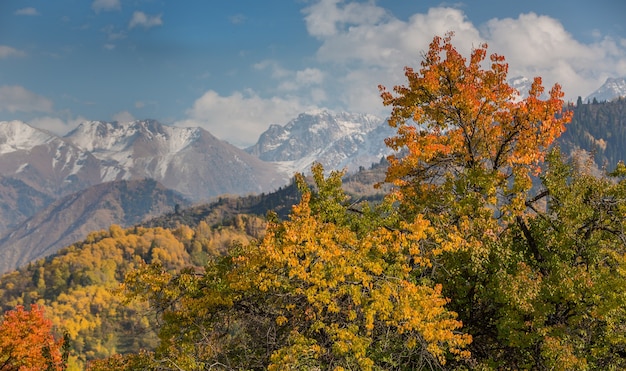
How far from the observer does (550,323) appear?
69.4ft

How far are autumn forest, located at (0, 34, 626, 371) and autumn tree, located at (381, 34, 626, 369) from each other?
0.08m

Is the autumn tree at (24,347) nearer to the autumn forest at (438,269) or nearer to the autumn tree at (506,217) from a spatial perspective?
the autumn forest at (438,269)

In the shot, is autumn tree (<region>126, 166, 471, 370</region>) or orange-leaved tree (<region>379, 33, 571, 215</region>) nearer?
autumn tree (<region>126, 166, 471, 370</region>)

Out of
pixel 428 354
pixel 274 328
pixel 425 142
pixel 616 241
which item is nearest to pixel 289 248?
pixel 274 328

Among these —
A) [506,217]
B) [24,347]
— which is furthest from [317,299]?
[24,347]

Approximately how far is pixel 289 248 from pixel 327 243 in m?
1.43

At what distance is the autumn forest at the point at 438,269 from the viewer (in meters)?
17.6

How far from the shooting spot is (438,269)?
2344 cm

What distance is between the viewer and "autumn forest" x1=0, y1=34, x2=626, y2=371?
1762 centimetres

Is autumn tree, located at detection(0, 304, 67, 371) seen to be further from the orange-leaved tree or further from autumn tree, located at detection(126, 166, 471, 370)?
the orange-leaved tree

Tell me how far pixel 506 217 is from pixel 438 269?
14.2ft

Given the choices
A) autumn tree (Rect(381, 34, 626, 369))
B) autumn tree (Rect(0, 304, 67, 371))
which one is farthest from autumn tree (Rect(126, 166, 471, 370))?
autumn tree (Rect(0, 304, 67, 371))

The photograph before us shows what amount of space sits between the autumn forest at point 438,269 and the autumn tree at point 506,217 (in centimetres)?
8

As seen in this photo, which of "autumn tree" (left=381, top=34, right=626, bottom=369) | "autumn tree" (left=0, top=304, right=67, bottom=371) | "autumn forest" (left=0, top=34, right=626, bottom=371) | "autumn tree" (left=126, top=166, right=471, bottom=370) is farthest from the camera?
"autumn tree" (left=0, top=304, right=67, bottom=371)
